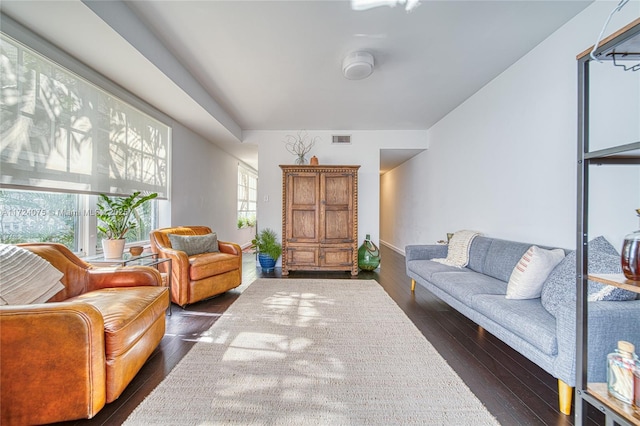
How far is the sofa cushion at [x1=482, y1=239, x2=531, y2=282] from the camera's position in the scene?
2.31 meters

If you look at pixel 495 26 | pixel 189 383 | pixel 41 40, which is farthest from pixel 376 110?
pixel 189 383

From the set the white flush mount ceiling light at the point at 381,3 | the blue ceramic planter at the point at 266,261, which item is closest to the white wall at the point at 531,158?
the white flush mount ceiling light at the point at 381,3

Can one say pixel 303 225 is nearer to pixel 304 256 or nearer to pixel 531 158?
pixel 304 256

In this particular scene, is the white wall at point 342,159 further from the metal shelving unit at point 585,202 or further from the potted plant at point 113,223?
the metal shelving unit at point 585,202

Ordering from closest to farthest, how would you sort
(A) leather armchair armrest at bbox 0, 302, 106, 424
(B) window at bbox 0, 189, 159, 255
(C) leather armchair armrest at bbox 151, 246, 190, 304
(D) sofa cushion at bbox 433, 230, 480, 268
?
(A) leather armchair armrest at bbox 0, 302, 106, 424, (B) window at bbox 0, 189, 159, 255, (C) leather armchair armrest at bbox 151, 246, 190, 304, (D) sofa cushion at bbox 433, 230, 480, 268

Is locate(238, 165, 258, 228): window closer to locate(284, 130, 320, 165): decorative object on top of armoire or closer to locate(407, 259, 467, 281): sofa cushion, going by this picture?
locate(284, 130, 320, 165): decorative object on top of armoire

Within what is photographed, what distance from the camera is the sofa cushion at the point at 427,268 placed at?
2.79 metres

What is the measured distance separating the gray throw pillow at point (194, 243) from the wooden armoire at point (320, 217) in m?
1.21

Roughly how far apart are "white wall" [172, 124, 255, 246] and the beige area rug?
2282 mm

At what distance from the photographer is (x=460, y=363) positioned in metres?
1.79

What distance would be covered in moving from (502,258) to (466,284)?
510 mm

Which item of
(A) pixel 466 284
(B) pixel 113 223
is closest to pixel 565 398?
(A) pixel 466 284

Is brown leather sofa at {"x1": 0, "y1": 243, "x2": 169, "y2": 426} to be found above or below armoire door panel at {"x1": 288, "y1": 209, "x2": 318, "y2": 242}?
below

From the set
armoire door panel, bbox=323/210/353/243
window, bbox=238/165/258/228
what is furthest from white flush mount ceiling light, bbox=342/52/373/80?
window, bbox=238/165/258/228
